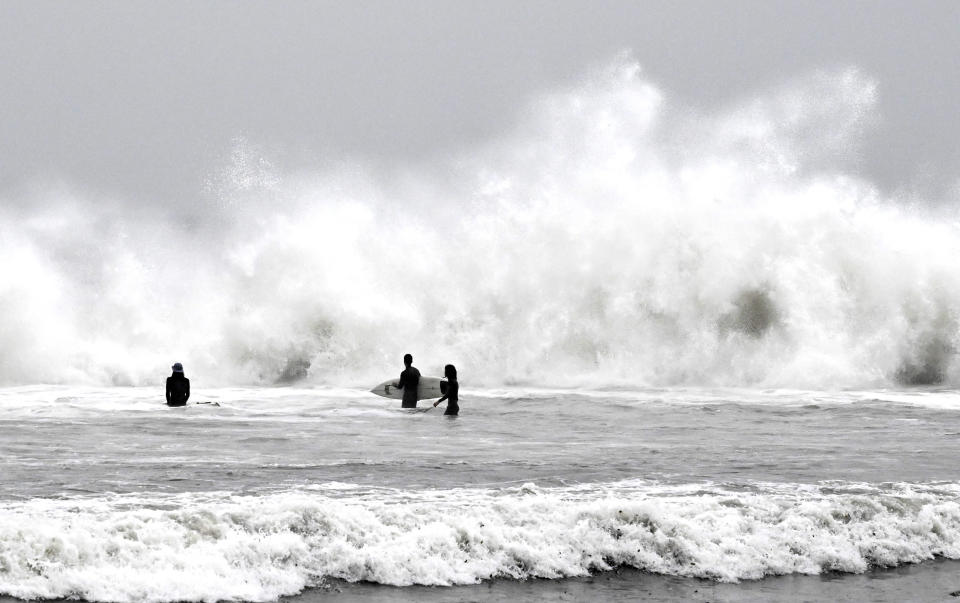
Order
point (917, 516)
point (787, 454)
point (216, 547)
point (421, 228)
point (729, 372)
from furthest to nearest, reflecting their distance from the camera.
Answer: point (421, 228)
point (729, 372)
point (787, 454)
point (917, 516)
point (216, 547)

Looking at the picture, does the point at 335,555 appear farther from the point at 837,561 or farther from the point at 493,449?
the point at 493,449

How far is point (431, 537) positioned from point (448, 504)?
112cm

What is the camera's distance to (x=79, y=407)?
64.0 ft

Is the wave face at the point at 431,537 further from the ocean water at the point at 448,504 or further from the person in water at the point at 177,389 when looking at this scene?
the person in water at the point at 177,389

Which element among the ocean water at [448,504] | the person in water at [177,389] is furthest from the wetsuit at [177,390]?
the ocean water at [448,504]

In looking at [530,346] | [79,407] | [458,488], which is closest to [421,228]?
[530,346]

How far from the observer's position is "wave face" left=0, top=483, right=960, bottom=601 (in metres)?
8.69

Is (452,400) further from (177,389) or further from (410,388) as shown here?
(177,389)

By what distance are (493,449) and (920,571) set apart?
587cm

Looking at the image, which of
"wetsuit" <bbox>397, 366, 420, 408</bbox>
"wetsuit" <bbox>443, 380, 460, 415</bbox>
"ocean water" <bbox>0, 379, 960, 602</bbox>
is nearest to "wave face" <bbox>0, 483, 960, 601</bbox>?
"ocean water" <bbox>0, 379, 960, 602</bbox>

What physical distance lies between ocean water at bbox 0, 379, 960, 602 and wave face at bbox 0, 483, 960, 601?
0.7 inches

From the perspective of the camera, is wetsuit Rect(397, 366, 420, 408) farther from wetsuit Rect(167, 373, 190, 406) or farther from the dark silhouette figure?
wetsuit Rect(167, 373, 190, 406)

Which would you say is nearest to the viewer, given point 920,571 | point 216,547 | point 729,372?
point 216,547

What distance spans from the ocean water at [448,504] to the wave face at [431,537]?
17 millimetres
